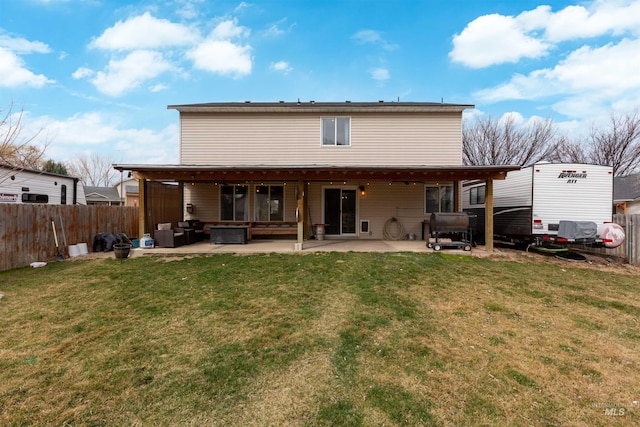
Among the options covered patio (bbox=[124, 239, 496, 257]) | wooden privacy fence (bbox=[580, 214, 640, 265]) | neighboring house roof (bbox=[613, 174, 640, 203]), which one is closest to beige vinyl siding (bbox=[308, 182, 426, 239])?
covered patio (bbox=[124, 239, 496, 257])

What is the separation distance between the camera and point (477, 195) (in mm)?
11438

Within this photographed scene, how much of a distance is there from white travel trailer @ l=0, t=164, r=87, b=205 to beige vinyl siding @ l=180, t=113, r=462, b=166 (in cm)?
454

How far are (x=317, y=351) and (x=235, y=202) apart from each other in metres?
9.26

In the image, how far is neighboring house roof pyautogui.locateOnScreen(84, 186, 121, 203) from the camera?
28484mm

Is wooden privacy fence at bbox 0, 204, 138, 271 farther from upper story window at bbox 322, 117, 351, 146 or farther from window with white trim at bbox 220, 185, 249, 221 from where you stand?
upper story window at bbox 322, 117, 351, 146

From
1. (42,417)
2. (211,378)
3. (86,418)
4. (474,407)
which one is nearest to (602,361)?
(474,407)

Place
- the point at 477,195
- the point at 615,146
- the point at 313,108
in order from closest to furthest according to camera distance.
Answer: the point at 313,108
the point at 477,195
the point at 615,146

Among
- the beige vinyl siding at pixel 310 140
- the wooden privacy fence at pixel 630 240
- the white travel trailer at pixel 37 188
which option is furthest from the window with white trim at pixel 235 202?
the wooden privacy fence at pixel 630 240

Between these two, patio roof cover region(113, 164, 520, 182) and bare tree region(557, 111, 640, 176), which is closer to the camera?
patio roof cover region(113, 164, 520, 182)

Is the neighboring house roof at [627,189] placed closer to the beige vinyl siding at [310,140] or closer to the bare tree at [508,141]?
the bare tree at [508,141]

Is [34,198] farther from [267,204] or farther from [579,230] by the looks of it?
[579,230]

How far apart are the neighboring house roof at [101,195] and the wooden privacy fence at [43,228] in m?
25.1

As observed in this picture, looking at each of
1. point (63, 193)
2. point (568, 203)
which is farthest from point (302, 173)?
point (63, 193)

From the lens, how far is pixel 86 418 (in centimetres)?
200
